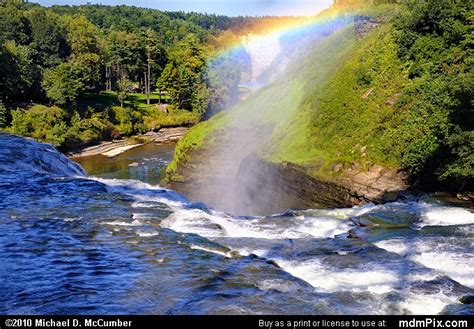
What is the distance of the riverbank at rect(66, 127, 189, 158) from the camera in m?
64.0

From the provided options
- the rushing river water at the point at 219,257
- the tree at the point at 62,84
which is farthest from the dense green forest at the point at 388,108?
the tree at the point at 62,84

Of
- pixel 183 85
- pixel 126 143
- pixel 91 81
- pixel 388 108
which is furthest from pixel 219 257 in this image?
pixel 91 81

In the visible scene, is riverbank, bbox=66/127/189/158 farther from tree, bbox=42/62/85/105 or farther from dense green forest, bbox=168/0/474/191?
dense green forest, bbox=168/0/474/191

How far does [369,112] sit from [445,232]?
16.5 m

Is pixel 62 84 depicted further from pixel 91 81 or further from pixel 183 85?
pixel 183 85

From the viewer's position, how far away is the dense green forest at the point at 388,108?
25.1 meters

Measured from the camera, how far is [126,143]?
231 feet

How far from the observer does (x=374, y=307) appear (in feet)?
36.0

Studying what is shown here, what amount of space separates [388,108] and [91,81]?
218ft

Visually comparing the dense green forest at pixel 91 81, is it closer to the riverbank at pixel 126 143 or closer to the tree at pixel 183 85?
the tree at pixel 183 85

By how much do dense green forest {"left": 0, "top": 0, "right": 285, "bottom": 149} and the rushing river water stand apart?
4546 cm

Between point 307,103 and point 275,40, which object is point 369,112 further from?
point 275,40
